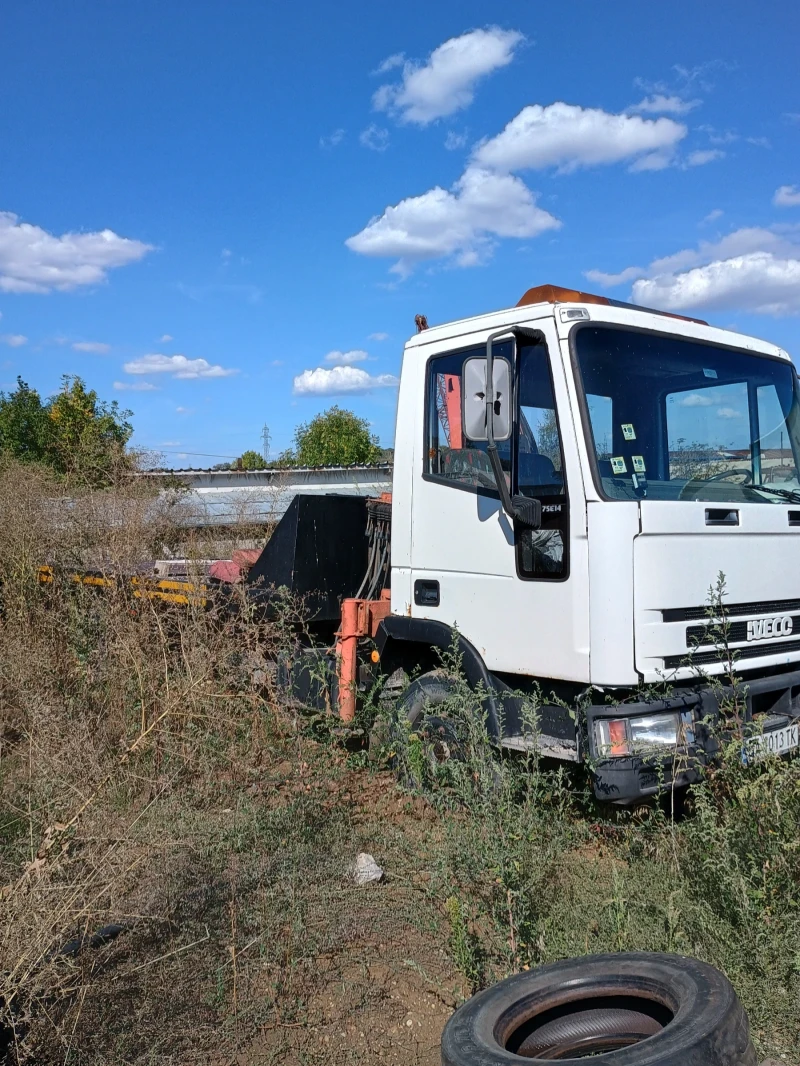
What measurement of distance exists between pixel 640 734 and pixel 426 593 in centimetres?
164

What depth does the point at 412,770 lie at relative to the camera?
4859mm

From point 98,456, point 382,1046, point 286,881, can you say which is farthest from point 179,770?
point 98,456

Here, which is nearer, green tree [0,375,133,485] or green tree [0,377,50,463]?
green tree [0,375,133,485]

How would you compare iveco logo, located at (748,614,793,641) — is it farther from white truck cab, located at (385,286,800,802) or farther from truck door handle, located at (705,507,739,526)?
truck door handle, located at (705,507,739,526)

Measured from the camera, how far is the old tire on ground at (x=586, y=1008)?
2391 mm

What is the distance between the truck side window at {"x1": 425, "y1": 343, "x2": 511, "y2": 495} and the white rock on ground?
2033 millimetres

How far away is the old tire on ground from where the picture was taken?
2.39 meters

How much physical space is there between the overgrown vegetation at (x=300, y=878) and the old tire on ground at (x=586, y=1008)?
57cm

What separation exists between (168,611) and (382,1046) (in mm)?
3842

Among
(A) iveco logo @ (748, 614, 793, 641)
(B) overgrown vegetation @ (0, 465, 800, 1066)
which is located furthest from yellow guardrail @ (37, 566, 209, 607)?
(A) iveco logo @ (748, 614, 793, 641)

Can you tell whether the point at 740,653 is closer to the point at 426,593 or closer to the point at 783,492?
the point at 783,492

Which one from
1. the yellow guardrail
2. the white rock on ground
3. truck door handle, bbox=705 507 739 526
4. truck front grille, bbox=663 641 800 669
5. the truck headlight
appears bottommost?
the white rock on ground

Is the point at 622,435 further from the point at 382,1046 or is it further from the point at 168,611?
the point at 168,611

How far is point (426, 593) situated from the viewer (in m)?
5.23
